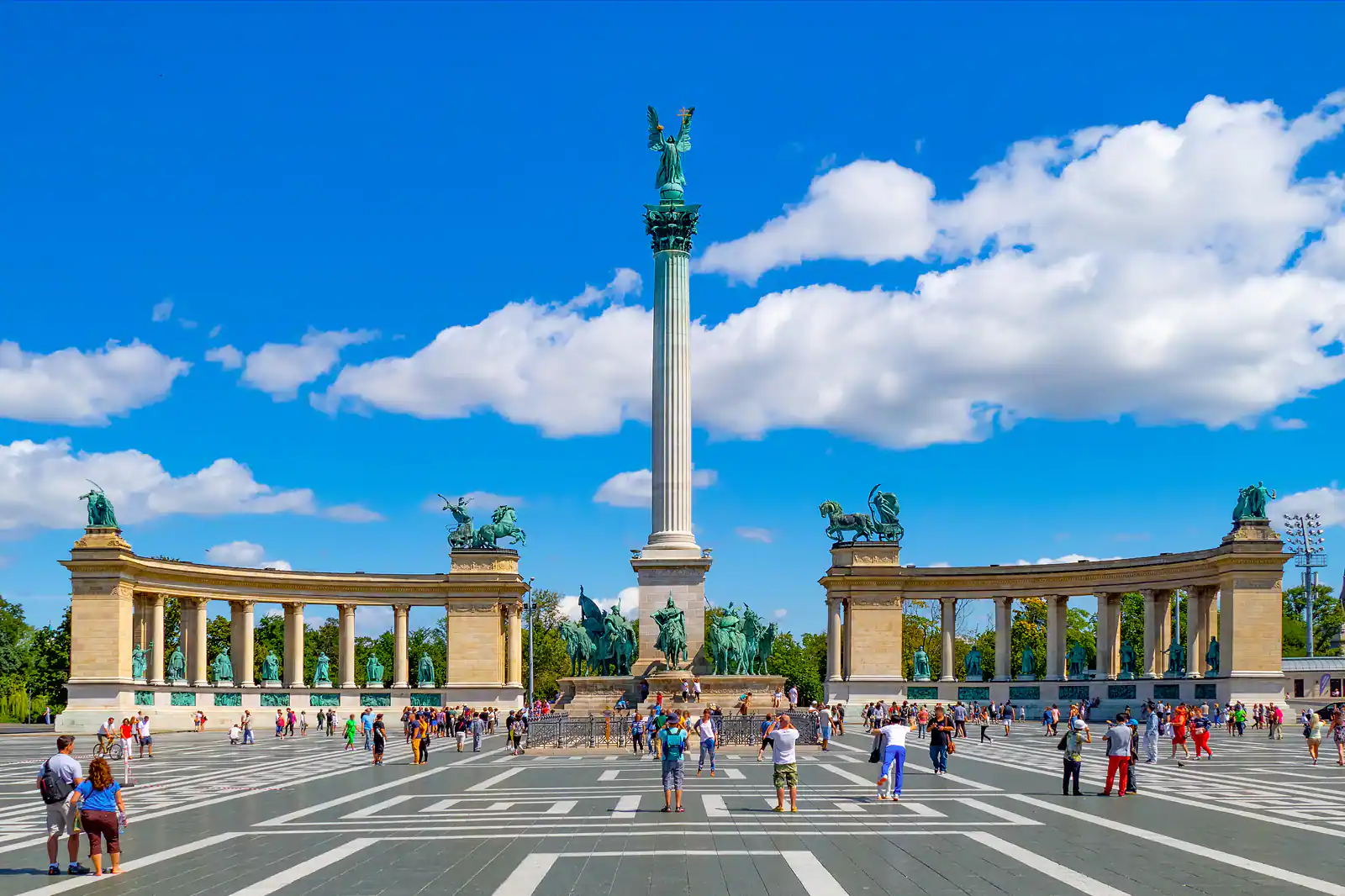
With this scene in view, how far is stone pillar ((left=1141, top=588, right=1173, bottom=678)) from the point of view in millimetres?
96062

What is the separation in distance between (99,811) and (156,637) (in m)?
77.1

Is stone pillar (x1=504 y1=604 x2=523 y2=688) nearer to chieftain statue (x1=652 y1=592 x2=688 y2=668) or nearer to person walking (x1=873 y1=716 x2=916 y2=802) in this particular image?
chieftain statue (x1=652 y1=592 x2=688 y2=668)

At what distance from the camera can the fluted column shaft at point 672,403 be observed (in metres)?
71.2

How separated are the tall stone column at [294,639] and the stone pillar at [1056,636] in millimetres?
55014

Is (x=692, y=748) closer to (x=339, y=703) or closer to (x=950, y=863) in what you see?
(x=950, y=863)

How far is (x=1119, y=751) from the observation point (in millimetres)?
32875

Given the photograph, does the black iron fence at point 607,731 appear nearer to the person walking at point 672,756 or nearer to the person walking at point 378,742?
the person walking at point 378,742

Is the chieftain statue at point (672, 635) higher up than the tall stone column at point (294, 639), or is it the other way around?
the chieftain statue at point (672, 635)

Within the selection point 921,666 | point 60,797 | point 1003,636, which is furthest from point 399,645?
point 60,797

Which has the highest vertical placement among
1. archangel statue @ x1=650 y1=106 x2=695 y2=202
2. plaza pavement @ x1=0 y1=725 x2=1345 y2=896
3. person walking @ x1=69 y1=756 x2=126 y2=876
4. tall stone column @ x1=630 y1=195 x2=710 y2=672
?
archangel statue @ x1=650 y1=106 x2=695 y2=202

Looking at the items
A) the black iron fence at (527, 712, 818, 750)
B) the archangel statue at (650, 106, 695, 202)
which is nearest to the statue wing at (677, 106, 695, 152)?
the archangel statue at (650, 106, 695, 202)

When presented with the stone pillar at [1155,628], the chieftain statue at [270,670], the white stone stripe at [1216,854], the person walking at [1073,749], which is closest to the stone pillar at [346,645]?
the chieftain statue at [270,670]

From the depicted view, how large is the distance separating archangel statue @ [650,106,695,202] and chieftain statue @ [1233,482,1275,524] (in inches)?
1723

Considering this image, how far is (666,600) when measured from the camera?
69312 mm
